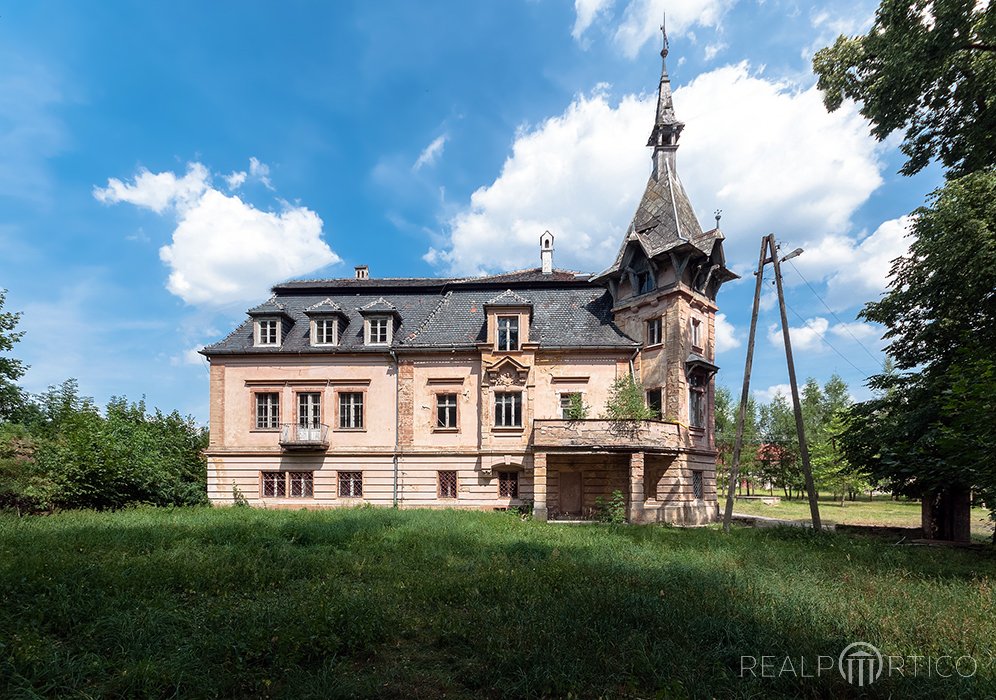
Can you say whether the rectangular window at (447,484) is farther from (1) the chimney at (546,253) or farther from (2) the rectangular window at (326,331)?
(1) the chimney at (546,253)

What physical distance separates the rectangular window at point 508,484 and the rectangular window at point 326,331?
11.6 metres

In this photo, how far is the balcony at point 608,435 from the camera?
20078 millimetres

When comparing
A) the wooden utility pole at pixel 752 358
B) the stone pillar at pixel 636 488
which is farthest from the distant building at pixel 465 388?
the wooden utility pole at pixel 752 358

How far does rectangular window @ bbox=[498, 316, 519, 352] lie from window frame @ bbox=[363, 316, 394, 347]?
19.9 feet

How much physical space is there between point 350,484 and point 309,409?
4.61m

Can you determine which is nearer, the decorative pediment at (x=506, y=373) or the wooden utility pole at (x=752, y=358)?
the wooden utility pole at (x=752, y=358)

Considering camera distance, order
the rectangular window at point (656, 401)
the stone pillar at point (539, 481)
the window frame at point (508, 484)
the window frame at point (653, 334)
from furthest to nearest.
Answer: the window frame at point (508, 484), the window frame at point (653, 334), the rectangular window at point (656, 401), the stone pillar at point (539, 481)

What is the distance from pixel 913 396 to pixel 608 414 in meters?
11.4

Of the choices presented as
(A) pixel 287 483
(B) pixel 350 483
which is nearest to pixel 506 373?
(B) pixel 350 483

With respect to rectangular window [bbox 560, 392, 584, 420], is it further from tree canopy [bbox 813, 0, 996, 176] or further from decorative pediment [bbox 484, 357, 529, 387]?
tree canopy [bbox 813, 0, 996, 176]

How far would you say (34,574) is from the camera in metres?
8.36

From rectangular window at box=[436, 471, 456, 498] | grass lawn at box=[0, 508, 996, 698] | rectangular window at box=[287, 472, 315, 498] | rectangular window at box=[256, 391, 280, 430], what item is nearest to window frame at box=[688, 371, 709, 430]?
grass lawn at box=[0, 508, 996, 698]

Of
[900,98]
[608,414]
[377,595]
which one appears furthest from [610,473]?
[900,98]

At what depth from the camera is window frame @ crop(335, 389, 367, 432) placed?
79.7 ft
